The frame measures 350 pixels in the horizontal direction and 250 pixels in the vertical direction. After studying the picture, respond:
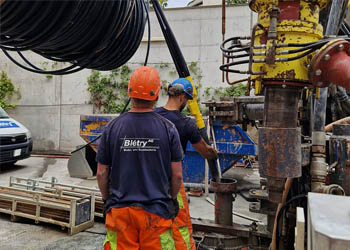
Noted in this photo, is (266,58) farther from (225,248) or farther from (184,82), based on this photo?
(225,248)

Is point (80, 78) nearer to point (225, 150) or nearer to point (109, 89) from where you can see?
point (109, 89)

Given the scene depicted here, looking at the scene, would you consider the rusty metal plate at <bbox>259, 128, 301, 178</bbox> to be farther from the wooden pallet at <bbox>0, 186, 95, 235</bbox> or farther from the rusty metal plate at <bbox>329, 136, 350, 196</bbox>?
the wooden pallet at <bbox>0, 186, 95, 235</bbox>

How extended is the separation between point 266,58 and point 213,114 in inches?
51.3

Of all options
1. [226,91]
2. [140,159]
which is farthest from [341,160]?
[226,91]

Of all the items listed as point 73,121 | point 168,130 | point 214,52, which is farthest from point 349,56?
point 73,121

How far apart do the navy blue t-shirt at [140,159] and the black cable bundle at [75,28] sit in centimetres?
49

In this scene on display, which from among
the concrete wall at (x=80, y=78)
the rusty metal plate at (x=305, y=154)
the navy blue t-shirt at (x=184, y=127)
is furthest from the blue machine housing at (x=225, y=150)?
the concrete wall at (x=80, y=78)

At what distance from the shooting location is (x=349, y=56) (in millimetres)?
1740

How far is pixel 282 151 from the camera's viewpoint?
1878mm

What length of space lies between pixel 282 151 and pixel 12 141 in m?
6.50

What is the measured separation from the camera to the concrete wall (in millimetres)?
9609

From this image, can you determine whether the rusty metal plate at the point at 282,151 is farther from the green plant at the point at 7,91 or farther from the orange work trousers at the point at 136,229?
the green plant at the point at 7,91

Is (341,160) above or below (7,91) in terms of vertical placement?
below

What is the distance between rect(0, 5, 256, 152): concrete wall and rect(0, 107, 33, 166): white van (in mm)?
3209
